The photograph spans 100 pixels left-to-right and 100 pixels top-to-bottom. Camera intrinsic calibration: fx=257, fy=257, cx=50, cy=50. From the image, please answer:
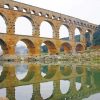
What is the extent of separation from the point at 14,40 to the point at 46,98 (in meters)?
32.9

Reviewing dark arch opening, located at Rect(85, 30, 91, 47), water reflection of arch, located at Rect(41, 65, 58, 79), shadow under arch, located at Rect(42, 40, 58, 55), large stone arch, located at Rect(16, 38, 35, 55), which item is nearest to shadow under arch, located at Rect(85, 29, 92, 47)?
dark arch opening, located at Rect(85, 30, 91, 47)

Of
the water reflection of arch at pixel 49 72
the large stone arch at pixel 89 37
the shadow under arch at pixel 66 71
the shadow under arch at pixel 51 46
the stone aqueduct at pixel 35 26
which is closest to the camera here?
the water reflection of arch at pixel 49 72

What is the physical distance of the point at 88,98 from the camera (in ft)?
29.2

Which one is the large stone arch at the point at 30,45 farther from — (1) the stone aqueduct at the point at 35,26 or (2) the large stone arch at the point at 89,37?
(2) the large stone arch at the point at 89,37

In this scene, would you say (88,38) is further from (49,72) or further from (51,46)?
(49,72)

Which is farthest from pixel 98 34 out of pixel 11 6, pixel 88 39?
pixel 11 6

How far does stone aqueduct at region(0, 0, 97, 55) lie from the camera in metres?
41.0

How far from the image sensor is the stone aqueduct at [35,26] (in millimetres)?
41000

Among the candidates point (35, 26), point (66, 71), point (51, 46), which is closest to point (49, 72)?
point (66, 71)

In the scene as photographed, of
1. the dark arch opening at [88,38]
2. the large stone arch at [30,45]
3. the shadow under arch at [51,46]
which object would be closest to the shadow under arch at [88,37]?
the dark arch opening at [88,38]

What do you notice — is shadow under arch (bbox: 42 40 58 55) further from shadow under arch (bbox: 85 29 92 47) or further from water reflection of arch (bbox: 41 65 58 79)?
water reflection of arch (bbox: 41 65 58 79)

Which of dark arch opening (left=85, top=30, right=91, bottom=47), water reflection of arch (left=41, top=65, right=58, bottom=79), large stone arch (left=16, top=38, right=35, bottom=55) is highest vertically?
dark arch opening (left=85, top=30, right=91, bottom=47)

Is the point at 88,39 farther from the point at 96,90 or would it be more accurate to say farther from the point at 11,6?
the point at 96,90

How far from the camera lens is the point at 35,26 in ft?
154
